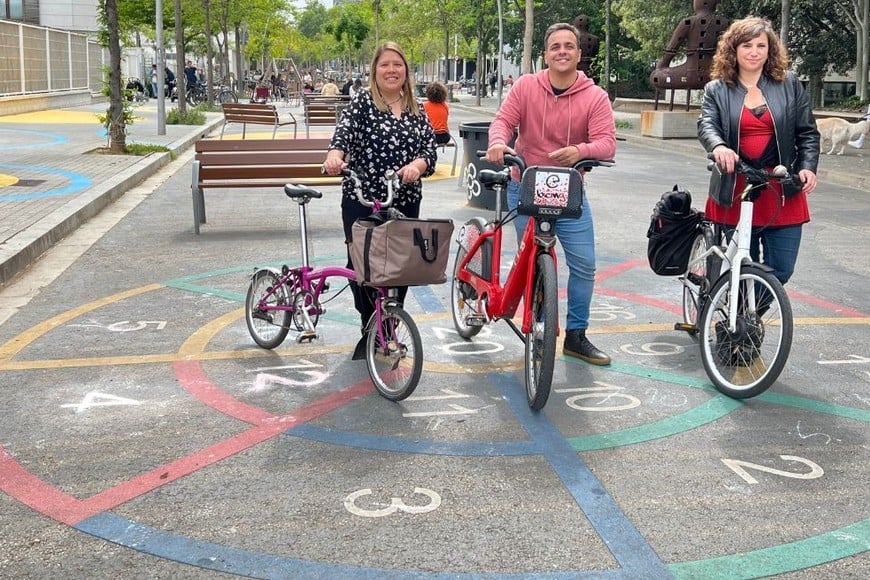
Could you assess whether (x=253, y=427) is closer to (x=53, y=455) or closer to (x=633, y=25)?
(x=53, y=455)

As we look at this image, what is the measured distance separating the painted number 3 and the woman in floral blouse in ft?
5.61

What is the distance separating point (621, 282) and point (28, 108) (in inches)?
1055

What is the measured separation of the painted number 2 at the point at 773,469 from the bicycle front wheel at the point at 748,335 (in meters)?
0.63

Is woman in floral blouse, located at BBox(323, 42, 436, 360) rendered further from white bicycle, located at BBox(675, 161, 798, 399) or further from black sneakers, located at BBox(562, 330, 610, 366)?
white bicycle, located at BBox(675, 161, 798, 399)

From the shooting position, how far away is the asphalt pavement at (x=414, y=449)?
3.52 meters

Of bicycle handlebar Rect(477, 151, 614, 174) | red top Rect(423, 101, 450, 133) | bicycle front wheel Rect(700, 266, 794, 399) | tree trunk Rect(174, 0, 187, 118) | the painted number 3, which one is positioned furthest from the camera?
tree trunk Rect(174, 0, 187, 118)

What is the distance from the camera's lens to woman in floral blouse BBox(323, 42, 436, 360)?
5.61m

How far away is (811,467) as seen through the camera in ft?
14.1

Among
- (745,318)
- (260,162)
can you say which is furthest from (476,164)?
(745,318)

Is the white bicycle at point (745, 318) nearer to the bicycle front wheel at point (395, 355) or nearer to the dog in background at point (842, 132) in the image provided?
the bicycle front wheel at point (395, 355)

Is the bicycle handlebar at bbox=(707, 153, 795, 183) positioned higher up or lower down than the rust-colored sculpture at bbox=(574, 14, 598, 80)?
lower down

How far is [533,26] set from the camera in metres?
44.8

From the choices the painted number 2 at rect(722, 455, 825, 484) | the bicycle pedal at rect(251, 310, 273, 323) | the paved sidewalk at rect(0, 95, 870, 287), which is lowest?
the painted number 2 at rect(722, 455, 825, 484)

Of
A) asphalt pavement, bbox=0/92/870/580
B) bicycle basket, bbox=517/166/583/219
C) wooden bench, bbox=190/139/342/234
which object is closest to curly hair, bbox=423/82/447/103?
wooden bench, bbox=190/139/342/234
